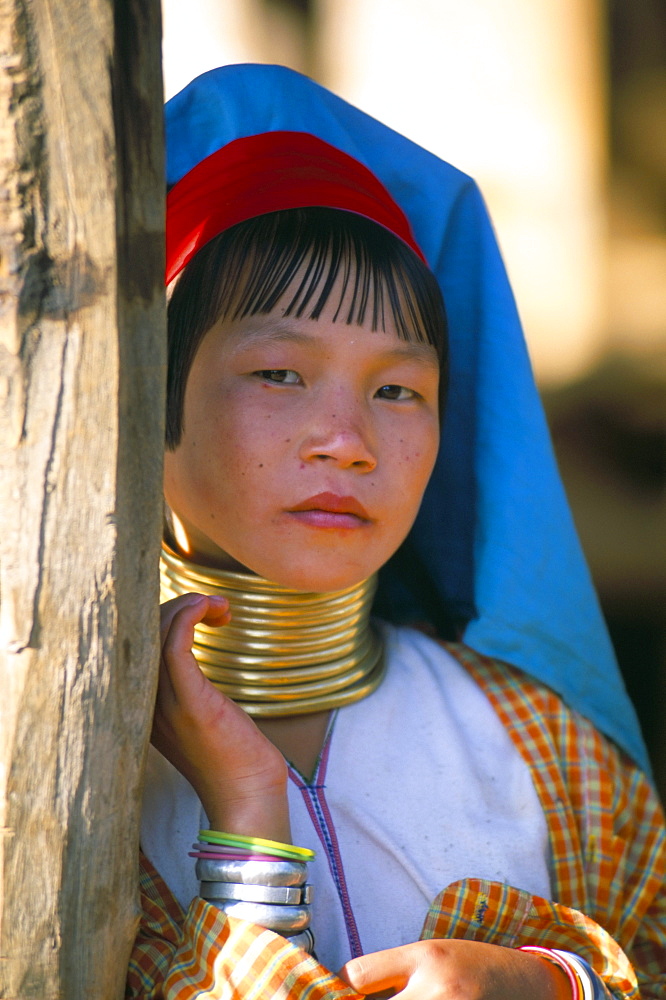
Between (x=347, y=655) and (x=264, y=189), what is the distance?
0.60 metres

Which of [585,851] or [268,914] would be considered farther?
[585,851]

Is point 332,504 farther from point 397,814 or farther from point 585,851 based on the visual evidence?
point 585,851

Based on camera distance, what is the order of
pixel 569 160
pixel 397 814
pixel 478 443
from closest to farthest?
pixel 397 814
pixel 478 443
pixel 569 160

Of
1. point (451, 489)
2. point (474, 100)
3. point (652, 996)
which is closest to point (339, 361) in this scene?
point (451, 489)

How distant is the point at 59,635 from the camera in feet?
2.71

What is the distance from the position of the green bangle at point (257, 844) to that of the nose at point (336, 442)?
0.41m

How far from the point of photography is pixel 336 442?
1159 mm

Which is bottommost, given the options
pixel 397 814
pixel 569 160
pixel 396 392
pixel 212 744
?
pixel 397 814

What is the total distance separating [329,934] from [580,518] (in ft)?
7.34

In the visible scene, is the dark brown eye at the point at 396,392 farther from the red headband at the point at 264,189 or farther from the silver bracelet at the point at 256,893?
the silver bracelet at the point at 256,893

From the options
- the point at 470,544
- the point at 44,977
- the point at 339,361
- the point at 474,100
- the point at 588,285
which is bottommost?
the point at 44,977

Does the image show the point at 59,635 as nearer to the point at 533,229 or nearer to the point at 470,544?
the point at 470,544

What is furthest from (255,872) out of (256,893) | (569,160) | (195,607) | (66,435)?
(569,160)

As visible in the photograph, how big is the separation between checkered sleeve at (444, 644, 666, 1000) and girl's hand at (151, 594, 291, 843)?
27 centimetres
